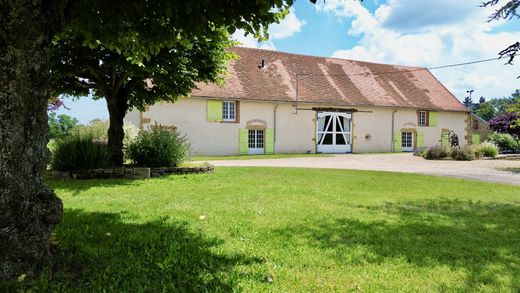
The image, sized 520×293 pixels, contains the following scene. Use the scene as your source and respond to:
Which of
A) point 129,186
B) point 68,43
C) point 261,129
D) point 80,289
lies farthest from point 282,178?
point 261,129

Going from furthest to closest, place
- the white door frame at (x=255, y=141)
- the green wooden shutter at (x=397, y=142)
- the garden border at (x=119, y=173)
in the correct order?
the green wooden shutter at (x=397, y=142) → the white door frame at (x=255, y=141) → the garden border at (x=119, y=173)

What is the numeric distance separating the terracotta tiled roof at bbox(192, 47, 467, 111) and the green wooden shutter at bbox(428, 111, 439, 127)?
0.60m

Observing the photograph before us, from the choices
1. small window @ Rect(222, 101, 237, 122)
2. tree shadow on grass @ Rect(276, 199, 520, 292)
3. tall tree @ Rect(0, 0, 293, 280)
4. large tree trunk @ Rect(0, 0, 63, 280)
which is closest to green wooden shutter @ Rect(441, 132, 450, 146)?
small window @ Rect(222, 101, 237, 122)

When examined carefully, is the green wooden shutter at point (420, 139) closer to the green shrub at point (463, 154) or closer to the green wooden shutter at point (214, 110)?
the green shrub at point (463, 154)

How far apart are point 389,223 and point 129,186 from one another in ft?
17.3

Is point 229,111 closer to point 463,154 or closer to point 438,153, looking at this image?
point 438,153

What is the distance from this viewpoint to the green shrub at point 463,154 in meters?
20.7

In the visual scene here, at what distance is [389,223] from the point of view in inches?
219

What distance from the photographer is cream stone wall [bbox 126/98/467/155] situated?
896 inches

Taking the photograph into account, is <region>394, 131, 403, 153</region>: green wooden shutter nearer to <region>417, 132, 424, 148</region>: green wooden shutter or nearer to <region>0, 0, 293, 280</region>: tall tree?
<region>417, 132, 424, 148</region>: green wooden shutter

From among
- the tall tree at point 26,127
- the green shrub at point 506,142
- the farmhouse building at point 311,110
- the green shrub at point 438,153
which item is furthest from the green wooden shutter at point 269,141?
the tall tree at point 26,127

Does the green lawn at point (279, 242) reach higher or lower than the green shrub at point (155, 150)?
lower

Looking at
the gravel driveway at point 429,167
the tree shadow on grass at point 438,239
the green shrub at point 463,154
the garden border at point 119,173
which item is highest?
the green shrub at point 463,154

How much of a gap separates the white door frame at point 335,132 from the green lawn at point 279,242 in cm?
1908
